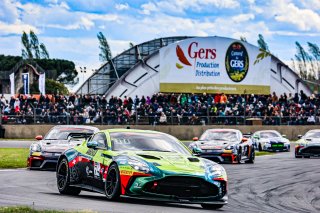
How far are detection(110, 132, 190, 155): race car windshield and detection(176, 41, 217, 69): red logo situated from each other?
4652cm

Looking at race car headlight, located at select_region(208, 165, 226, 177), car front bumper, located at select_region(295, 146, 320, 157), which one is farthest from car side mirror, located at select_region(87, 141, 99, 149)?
car front bumper, located at select_region(295, 146, 320, 157)

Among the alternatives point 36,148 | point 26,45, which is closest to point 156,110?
point 36,148

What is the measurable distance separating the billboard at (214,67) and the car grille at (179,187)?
155 ft

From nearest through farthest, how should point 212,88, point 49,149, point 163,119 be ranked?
1. point 49,149
2. point 163,119
3. point 212,88

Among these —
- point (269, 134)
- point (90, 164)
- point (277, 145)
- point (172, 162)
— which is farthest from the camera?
point (269, 134)

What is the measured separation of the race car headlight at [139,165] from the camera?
12203 mm

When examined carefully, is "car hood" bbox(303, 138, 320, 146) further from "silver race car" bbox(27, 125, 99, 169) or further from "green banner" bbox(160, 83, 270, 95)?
"green banner" bbox(160, 83, 270, 95)

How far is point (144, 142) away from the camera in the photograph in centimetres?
1343

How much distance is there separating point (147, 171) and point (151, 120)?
109ft

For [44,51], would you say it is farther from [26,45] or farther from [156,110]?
[156,110]

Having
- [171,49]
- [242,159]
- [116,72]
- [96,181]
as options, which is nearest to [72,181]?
[96,181]

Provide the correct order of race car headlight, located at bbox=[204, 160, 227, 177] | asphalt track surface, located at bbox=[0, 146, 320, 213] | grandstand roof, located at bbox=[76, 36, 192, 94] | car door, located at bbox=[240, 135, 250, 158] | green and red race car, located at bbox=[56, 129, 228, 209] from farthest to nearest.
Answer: grandstand roof, located at bbox=[76, 36, 192, 94] → car door, located at bbox=[240, 135, 250, 158] → race car headlight, located at bbox=[204, 160, 227, 177] → green and red race car, located at bbox=[56, 129, 228, 209] → asphalt track surface, located at bbox=[0, 146, 320, 213]

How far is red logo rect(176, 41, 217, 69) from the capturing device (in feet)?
198

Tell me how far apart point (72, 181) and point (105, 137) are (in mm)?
1056
